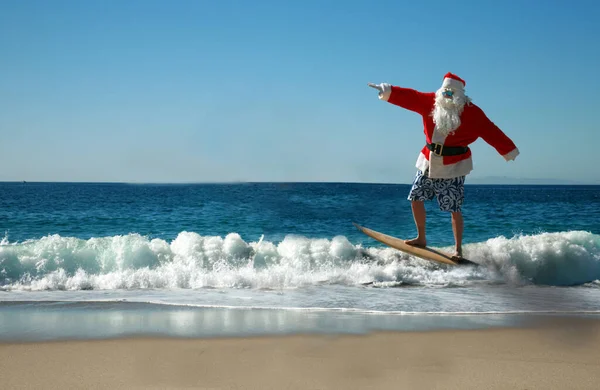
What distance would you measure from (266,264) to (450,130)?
9.81 ft

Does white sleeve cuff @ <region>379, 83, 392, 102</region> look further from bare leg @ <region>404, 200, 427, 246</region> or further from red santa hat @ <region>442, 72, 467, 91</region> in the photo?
bare leg @ <region>404, 200, 427, 246</region>

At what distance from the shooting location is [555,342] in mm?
3682

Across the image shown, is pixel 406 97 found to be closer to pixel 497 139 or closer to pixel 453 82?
pixel 453 82

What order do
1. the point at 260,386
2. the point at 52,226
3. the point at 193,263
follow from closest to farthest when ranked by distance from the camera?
the point at 260,386, the point at 193,263, the point at 52,226

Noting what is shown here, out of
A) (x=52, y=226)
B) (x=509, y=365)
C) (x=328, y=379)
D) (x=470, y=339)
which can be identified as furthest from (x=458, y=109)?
(x=52, y=226)

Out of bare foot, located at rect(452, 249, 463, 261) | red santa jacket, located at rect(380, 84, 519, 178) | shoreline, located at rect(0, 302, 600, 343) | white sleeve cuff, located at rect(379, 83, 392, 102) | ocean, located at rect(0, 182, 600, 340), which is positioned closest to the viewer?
shoreline, located at rect(0, 302, 600, 343)

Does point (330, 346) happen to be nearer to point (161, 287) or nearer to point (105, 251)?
point (161, 287)

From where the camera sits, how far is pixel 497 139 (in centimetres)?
556

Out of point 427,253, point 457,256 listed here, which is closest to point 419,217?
point 427,253

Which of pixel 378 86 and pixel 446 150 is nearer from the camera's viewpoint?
pixel 378 86

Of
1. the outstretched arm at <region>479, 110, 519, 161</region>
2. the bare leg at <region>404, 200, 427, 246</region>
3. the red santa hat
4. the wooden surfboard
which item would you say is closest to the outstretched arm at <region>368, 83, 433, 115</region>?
the red santa hat

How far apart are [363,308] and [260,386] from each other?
206 cm

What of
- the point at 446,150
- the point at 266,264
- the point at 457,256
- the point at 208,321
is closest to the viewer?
the point at 208,321

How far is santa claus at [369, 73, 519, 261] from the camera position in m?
5.50
